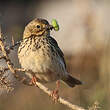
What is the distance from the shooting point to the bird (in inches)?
210

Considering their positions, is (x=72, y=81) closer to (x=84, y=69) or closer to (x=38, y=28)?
(x=38, y=28)

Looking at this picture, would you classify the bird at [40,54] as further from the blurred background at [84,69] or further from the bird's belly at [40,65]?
the blurred background at [84,69]

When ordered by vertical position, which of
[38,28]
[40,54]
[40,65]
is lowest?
[40,65]

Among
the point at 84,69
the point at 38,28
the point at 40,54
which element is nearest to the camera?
the point at 40,54

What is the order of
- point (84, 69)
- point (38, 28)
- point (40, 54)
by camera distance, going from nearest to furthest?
point (40, 54) → point (38, 28) → point (84, 69)

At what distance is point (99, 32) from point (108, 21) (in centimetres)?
572

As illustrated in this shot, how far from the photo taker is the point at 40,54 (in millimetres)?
5340

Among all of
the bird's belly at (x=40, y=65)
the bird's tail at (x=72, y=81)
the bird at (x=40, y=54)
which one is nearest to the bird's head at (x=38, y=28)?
the bird at (x=40, y=54)

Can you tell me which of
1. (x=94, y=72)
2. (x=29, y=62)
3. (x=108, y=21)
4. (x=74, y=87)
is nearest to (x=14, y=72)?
(x=29, y=62)

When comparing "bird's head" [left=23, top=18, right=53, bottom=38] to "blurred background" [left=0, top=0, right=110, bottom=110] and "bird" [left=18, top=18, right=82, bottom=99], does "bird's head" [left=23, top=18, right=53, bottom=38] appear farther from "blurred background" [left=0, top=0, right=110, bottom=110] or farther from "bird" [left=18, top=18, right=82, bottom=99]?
"blurred background" [left=0, top=0, right=110, bottom=110]

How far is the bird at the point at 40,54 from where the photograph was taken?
5328mm

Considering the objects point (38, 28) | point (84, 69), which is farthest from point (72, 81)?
point (84, 69)

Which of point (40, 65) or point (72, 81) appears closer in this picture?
point (40, 65)

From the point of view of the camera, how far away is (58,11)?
57.7 ft
